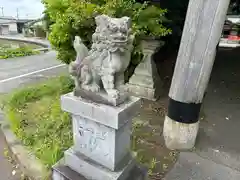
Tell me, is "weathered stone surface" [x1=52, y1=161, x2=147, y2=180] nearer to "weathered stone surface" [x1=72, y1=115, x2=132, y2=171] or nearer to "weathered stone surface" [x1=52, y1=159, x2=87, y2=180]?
"weathered stone surface" [x1=52, y1=159, x2=87, y2=180]

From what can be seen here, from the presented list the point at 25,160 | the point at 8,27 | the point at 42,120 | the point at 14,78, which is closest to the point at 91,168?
the point at 25,160

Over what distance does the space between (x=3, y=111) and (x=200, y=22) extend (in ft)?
13.8

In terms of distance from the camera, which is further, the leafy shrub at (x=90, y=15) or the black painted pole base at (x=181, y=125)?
the leafy shrub at (x=90, y=15)

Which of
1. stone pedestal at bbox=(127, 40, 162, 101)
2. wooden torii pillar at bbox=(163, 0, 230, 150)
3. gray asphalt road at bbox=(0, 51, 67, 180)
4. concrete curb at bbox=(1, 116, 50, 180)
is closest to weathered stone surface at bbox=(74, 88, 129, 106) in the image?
wooden torii pillar at bbox=(163, 0, 230, 150)

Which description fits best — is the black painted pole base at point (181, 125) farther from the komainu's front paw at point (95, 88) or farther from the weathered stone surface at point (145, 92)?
the weathered stone surface at point (145, 92)

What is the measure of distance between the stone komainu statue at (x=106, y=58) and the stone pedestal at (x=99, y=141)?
18 cm

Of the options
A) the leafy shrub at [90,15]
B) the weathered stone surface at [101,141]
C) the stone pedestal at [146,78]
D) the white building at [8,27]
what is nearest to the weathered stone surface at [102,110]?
the weathered stone surface at [101,141]

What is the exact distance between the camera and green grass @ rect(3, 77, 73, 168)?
3308 mm

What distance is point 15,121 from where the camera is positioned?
4.11 meters

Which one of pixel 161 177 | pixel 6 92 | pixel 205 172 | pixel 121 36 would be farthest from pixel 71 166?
pixel 6 92

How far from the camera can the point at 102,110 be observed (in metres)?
2.09

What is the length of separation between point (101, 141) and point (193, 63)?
1.57 m

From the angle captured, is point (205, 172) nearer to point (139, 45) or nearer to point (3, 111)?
point (139, 45)

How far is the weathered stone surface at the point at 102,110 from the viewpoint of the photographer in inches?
80.4
